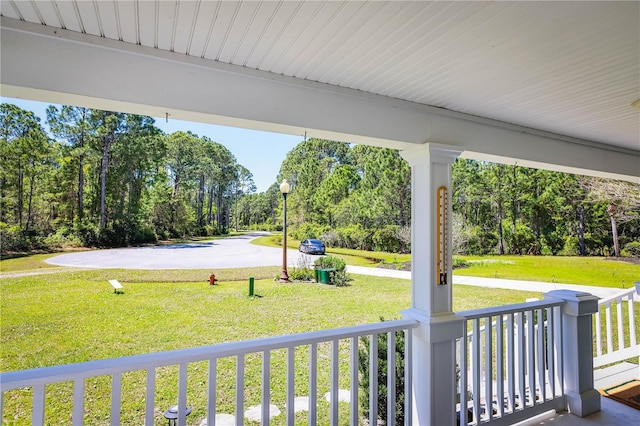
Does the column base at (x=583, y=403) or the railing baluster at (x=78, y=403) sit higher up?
the railing baluster at (x=78, y=403)

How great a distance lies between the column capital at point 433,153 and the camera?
1.82 metres

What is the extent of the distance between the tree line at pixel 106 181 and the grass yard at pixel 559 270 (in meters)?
5.96

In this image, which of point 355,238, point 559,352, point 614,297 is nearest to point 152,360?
point 559,352

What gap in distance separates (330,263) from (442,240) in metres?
5.07

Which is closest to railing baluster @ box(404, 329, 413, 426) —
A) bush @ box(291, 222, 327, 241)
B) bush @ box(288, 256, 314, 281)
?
bush @ box(288, 256, 314, 281)

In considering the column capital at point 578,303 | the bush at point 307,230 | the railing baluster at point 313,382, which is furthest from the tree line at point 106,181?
the column capital at point 578,303

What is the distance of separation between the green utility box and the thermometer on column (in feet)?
15.8

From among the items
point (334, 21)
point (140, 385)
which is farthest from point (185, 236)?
point (334, 21)

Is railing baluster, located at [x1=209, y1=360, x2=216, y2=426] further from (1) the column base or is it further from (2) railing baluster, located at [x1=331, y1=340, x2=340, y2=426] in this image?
(1) the column base

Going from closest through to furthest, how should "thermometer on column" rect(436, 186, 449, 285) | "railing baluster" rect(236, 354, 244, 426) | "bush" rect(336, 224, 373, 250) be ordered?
"railing baluster" rect(236, 354, 244, 426)
"thermometer on column" rect(436, 186, 449, 285)
"bush" rect(336, 224, 373, 250)

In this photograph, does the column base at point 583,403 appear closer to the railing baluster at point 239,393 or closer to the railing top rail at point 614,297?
the railing top rail at point 614,297

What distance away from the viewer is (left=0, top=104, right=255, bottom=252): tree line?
177 inches

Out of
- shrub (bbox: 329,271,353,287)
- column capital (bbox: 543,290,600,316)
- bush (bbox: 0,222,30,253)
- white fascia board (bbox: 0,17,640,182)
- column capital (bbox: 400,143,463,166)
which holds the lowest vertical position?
shrub (bbox: 329,271,353,287)

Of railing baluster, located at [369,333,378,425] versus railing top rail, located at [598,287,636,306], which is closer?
railing baluster, located at [369,333,378,425]
